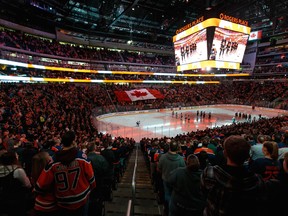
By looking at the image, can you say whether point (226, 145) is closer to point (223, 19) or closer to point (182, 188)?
point (182, 188)

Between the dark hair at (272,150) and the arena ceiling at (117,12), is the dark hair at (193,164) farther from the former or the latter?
the arena ceiling at (117,12)

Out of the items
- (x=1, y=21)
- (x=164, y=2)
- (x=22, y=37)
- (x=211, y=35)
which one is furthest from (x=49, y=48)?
(x=211, y=35)

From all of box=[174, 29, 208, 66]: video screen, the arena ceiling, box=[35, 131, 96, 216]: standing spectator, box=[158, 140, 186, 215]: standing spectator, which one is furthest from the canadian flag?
box=[35, 131, 96, 216]: standing spectator

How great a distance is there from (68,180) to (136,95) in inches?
1564

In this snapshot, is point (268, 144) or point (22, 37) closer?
point (268, 144)

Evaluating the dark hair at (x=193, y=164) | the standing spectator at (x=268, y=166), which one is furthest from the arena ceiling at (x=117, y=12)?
the dark hair at (x=193, y=164)

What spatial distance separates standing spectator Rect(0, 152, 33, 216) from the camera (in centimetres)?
264

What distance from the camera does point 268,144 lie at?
321 cm

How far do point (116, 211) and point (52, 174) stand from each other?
2.31 m

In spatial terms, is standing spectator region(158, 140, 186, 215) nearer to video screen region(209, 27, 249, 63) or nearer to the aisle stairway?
the aisle stairway

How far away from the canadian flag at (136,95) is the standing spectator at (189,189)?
37247 mm

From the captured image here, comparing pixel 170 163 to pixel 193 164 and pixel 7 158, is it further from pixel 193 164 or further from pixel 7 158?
pixel 7 158

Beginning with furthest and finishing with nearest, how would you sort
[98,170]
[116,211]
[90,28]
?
1. [90,28]
2. [116,211]
3. [98,170]

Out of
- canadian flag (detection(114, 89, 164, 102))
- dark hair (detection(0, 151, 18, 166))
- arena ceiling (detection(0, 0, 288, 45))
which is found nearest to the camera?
dark hair (detection(0, 151, 18, 166))
